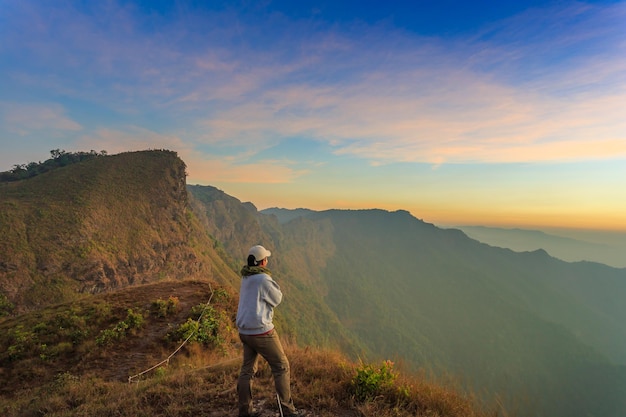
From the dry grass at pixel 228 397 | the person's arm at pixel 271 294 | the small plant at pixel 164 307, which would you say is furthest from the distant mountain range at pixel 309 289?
the small plant at pixel 164 307

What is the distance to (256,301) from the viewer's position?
4.28 m

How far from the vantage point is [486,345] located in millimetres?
134125

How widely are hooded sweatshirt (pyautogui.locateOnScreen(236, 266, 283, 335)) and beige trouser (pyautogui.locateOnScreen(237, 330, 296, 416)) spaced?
0.47 ft

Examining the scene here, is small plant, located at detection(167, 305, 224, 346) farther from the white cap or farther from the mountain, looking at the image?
the mountain

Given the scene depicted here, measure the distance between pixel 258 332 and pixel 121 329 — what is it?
8.55 m

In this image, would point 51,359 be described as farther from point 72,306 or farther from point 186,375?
point 186,375

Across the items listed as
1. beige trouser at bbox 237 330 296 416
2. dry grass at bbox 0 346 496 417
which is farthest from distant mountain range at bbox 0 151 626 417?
beige trouser at bbox 237 330 296 416

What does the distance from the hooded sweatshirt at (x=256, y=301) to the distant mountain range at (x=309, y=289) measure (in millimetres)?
2719

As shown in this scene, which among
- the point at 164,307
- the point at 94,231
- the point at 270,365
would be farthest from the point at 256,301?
the point at 94,231

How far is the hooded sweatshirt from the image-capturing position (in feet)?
13.8

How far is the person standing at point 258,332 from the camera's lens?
422 centimetres

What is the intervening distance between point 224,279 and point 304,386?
6152 cm

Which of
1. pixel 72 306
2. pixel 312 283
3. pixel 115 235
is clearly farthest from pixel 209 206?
pixel 72 306

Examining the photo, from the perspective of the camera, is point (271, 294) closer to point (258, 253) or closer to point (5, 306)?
point (258, 253)
